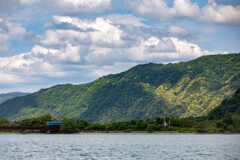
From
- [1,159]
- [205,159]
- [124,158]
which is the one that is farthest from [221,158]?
[1,159]

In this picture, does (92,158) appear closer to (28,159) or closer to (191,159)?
(28,159)

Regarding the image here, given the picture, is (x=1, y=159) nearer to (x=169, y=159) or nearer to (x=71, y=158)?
(x=71, y=158)

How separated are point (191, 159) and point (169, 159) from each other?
4641mm

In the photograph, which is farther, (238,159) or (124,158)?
(124,158)

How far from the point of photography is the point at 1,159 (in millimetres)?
75688

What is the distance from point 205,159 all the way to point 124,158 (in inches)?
690

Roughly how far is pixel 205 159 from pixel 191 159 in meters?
3.05

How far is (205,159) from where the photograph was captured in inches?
2980

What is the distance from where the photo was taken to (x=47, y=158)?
256ft

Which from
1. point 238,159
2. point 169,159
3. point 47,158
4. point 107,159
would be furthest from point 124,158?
point 238,159

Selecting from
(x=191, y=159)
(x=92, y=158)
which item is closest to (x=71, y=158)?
(x=92, y=158)

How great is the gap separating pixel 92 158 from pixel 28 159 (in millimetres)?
13746

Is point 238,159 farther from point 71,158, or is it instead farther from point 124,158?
point 71,158

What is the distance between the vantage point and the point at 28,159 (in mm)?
76312
